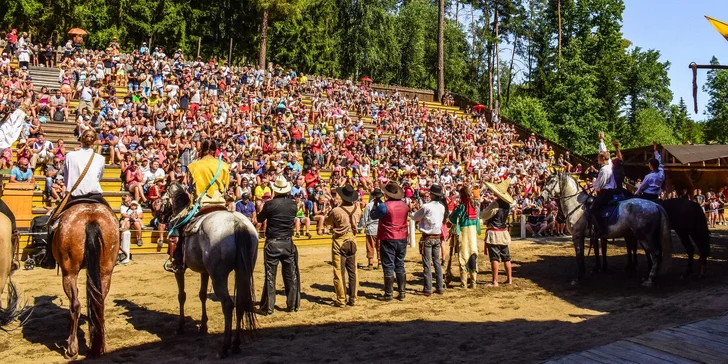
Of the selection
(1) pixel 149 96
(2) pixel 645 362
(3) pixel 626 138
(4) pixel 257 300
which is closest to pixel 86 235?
(4) pixel 257 300

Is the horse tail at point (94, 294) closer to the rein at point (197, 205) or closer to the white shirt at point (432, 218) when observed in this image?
the rein at point (197, 205)

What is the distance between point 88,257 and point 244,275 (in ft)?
6.38

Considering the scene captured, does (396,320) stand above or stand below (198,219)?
below

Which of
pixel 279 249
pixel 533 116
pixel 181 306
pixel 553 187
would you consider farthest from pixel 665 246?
pixel 533 116

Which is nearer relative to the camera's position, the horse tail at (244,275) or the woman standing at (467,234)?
the horse tail at (244,275)

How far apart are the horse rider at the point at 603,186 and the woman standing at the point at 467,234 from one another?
249 cm

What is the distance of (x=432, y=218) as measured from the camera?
1128cm

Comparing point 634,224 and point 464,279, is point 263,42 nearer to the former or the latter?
point 464,279

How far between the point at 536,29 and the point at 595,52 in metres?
14.0

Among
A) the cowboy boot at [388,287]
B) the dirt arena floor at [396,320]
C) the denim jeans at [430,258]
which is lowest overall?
the dirt arena floor at [396,320]

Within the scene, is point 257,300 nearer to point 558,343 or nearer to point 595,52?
point 558,343

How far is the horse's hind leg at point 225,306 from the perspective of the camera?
24.3 feet

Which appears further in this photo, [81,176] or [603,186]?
[603,186]

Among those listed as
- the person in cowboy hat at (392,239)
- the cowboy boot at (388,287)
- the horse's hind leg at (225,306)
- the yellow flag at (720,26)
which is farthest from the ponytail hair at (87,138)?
the yellow flag at (720,26)
